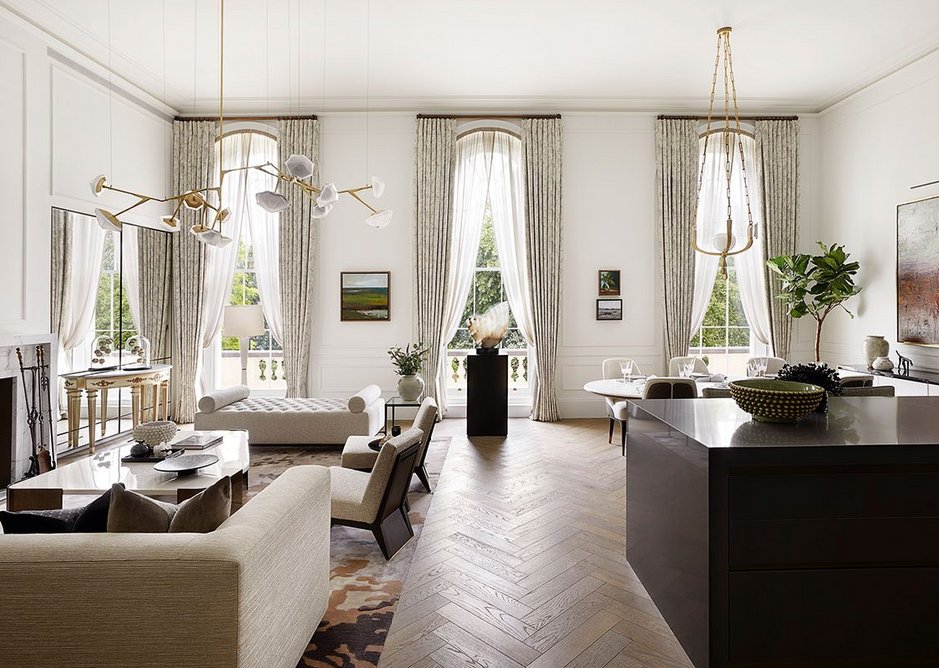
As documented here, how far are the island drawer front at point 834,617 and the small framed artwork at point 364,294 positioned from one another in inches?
231

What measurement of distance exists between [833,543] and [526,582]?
1490mm

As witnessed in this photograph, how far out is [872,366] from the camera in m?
5.94

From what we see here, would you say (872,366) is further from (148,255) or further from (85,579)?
(148,255)

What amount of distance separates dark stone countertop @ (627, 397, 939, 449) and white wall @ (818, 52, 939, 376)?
3952 millimetres

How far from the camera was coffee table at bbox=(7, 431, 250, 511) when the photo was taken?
322cm

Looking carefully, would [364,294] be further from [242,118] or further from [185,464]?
[185,464]

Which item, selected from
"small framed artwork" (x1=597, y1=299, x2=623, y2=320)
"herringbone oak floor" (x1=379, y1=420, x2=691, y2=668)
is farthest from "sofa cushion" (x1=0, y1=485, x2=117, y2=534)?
"small framed artwork" (x1=597, y1=299, x2=623, y2=320)

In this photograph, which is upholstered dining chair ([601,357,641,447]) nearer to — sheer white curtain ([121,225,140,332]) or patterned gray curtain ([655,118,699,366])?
patterned gray curtain ([655,118,699,366])

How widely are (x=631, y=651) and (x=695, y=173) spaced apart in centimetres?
637

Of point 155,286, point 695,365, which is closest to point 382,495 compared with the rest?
point 695,365

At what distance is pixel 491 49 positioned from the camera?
577 centimetres

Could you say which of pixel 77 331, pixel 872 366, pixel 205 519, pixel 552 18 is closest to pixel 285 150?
pixel 77 331

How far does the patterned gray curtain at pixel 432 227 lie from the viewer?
7148mm

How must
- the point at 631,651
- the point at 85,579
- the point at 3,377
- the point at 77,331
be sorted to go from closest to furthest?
the point at 85,579 → the point at 631,651 → the point at 3,377 → the point at 77,331
